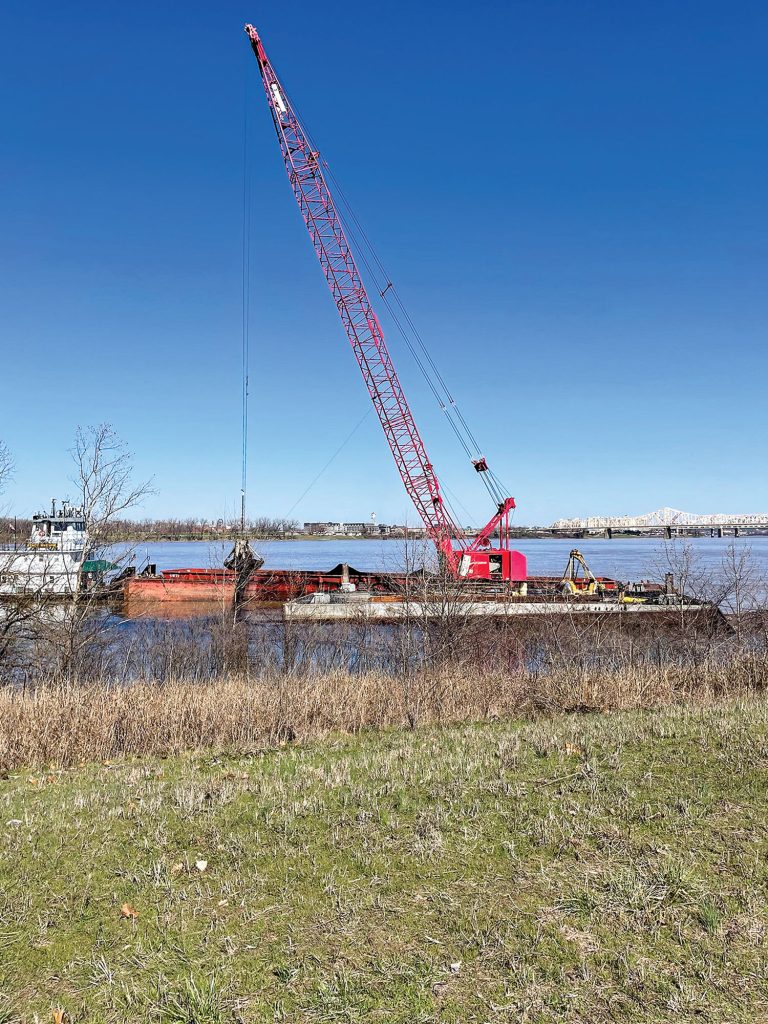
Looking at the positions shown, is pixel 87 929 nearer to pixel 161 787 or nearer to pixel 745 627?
pixel 161 787

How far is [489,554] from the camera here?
1522 inches

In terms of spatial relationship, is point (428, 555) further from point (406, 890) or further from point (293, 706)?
point (406, 890)

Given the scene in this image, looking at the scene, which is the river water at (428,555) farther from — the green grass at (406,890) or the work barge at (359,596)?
the green grass at (406,890)

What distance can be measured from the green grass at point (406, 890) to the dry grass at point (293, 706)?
6.11 ft

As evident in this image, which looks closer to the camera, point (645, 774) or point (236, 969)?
point (236, 969)

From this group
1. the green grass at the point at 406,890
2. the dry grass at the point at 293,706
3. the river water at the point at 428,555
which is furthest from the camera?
the river water at the point at 428,555

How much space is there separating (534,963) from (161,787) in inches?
183

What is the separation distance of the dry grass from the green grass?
73.3 inches

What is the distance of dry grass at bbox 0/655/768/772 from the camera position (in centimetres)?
947

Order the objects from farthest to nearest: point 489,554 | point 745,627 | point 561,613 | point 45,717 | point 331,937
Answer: point 489,554 < point 561,613 < point 745,627 < point 45,717 < point 331,937

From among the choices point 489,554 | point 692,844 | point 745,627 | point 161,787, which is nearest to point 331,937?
point 692,844

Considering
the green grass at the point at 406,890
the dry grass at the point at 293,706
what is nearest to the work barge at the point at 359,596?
the dry grass at the point at 293,706

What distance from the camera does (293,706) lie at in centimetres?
1062

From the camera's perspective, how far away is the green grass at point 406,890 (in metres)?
3.72
